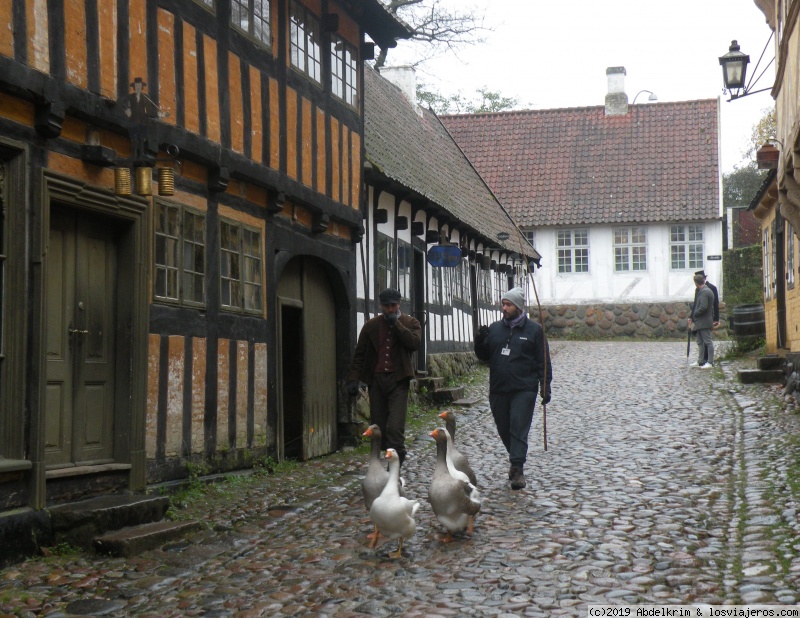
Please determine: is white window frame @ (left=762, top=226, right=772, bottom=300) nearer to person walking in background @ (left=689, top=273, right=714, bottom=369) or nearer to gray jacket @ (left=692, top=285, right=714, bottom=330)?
person walking in background @ (left=689, top=273, right=714, bottom=369)

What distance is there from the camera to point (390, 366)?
32.0ft

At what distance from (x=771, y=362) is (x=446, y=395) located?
5.44 metres

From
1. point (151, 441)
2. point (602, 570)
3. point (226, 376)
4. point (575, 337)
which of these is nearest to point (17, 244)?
point (151, 441)

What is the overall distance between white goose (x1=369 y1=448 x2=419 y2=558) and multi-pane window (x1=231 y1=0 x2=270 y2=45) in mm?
5209

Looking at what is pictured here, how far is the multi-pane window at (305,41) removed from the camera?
11602mm

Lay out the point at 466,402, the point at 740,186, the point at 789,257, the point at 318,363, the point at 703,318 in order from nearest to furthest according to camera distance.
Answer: the point at 318,363
the point at 466,402
the point at 789,257
the point at 703,318
the point at 740,186

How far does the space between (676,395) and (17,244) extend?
11.7 m

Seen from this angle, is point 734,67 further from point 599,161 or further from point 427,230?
point 599,161

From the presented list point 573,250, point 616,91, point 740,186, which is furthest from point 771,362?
point 740,186

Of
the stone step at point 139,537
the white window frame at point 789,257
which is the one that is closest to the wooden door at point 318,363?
the stone step at point 139,537

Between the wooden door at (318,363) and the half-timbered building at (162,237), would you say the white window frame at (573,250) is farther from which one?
the half-timbered building at (162,237)

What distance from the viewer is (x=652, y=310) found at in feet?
109

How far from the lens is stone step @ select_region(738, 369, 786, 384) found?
55.9ft

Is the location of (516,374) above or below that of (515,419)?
above
